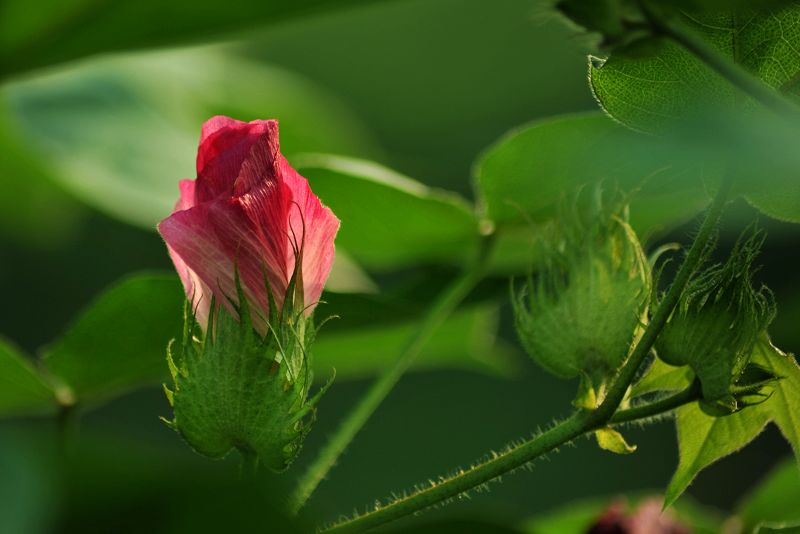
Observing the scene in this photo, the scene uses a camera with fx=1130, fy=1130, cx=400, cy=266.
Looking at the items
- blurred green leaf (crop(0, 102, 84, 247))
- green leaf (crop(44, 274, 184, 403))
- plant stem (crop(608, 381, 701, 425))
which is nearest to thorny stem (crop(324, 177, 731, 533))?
plant stem (crop(608, 381, 701, 425))

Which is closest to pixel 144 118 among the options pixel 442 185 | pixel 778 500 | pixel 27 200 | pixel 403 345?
pixel 27 200

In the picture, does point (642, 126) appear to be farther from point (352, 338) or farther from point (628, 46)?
point (352, 338)

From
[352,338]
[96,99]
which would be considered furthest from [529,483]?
[352,338]

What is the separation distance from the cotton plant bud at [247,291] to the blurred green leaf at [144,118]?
10.1 inches

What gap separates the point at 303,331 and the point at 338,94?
4.44 feet

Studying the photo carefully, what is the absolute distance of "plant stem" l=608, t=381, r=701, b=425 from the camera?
0.80 feet

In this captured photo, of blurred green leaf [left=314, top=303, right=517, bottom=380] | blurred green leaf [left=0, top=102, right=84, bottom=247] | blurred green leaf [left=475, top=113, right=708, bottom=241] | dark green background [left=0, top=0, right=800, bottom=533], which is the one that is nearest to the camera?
blurred green leaf [left=475, top=113, right=708, bottom=241]

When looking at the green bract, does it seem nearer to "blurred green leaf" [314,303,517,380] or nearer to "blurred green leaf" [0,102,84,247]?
"blurred green leaf" [314,303,517,380]

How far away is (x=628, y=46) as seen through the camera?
0.65 ft

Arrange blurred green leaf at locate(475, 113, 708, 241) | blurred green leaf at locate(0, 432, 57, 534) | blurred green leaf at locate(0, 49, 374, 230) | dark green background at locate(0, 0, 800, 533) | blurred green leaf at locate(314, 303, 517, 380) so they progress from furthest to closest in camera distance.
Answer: dark green background at locate(0, 0, 800, 533)
blurred green leaf at locate(0, 49, 374, 230)
blurred green leaf at locate(314, 303, 517, 380)
blurred green leaf at locate(475, 113, 708, 241)
blurred green leaf at locate(0, 432, 57, 534)

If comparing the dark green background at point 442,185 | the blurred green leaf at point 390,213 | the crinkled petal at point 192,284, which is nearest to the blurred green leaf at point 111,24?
the blurred green leaf at point 390,213

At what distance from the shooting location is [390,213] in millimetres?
402

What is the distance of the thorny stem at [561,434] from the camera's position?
0.76ft

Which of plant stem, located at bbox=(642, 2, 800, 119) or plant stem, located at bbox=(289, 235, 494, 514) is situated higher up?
plant stem, located at bbox=(642, 2, 800, 119)
